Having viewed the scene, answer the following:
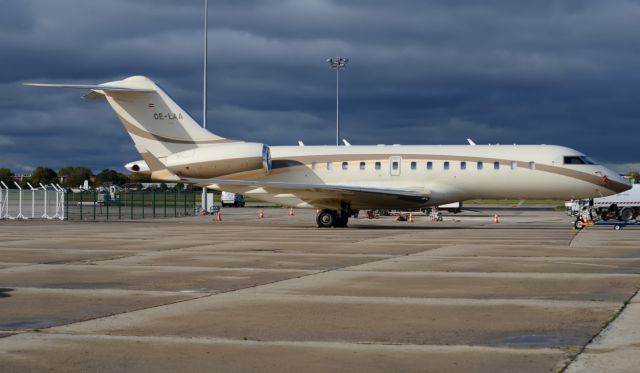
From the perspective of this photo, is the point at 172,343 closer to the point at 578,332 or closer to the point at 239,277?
the point at 578,332

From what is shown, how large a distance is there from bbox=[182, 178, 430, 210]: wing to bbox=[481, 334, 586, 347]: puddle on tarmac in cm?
2462

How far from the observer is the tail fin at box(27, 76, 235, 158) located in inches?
1421

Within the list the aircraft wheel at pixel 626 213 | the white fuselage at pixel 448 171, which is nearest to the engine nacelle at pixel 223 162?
the white fuselage at pixel 448 171

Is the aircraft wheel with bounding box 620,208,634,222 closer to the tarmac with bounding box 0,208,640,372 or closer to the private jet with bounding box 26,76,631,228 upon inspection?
the private jet with bounding box 26,76,631,228

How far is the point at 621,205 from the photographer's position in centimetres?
5078

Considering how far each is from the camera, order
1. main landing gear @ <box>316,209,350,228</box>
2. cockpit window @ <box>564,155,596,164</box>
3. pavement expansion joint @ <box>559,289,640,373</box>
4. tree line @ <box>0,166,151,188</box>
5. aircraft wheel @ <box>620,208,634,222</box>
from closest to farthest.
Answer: pavement expansion joint @ <box>559,289,640,373</box> → cockpit window @ <box>564,155,596,164</box> → main landing gear @ <box>316,209,350,228</box> → aircraft wheel @ <box>620,208,634,222</box> → tree line @ <box>0,166,151,188</box>

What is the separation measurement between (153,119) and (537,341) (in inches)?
1165

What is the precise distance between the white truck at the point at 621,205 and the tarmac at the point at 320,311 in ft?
101

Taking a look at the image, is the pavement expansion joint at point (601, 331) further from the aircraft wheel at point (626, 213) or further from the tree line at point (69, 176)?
the tree line at point (69, 176)

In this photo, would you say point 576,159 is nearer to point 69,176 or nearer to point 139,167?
point 139,167

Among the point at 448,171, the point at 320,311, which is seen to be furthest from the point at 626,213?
the point at 320,311

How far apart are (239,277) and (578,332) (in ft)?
24.5

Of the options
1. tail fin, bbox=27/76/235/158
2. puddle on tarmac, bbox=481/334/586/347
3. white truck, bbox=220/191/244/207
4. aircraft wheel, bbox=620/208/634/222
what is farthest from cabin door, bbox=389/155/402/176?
white truck, bbox=220/191/244/207

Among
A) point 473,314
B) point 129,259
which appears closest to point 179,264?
point 129,259
